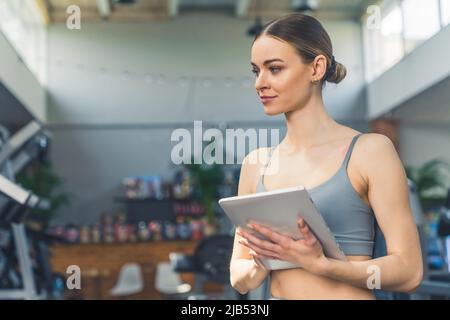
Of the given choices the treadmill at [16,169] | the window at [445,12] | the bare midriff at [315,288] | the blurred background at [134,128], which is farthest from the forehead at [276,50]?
the blurred background at [134,128]

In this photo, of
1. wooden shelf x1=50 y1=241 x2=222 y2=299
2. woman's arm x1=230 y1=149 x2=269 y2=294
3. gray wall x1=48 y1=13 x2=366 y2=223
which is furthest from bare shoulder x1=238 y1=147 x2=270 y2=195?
gray wall x1=48 y1=13 x2=366 y2=223

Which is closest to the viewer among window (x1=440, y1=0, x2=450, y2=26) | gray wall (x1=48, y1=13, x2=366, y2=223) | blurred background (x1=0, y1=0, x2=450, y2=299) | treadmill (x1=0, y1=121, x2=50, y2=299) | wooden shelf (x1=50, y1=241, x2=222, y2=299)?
window (x1=440, y1=0, x2=450, y2=26)

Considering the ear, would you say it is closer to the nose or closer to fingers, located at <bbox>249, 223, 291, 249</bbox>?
the nose

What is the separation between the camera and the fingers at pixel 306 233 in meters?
0.68

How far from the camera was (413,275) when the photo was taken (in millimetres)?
718

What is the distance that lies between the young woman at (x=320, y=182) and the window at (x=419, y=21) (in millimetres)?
491

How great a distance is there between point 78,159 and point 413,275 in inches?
263

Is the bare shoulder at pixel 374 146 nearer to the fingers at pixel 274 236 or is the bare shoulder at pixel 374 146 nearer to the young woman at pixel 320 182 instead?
the young woman at pixel 320 182

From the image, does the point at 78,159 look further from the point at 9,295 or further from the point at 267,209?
the point at 267,209

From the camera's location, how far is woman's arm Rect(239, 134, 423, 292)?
696 millimetres

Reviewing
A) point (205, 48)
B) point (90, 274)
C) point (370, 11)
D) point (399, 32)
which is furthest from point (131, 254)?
point (370, 11)

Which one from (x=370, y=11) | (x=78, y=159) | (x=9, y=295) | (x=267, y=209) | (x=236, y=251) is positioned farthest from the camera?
(x=78, y=159)

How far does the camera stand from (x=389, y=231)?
0.71 meters
